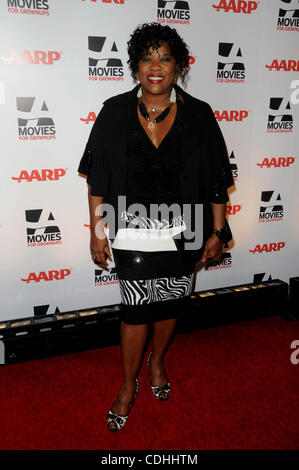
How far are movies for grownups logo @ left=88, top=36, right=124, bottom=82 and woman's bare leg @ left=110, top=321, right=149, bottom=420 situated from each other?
1.65 m

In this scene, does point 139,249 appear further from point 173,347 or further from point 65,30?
point 65,30

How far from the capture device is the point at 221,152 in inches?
73.6

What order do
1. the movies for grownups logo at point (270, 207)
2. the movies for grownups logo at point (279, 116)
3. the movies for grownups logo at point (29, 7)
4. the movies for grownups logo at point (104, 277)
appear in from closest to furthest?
the movies for grownups logo at point (29, 7), the movies for grownups logo at point (104, 277), the movies for grownups logo at point (279, 116), the movies for grownups logo at point (270, 207)

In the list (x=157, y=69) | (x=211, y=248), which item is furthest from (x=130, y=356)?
(x=157, y=69)

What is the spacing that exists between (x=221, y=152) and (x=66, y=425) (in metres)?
1.65

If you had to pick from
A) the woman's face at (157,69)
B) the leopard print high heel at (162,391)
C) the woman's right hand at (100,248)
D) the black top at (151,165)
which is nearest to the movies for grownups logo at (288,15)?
the woman's face at (157,69)

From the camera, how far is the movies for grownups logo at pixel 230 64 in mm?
2688

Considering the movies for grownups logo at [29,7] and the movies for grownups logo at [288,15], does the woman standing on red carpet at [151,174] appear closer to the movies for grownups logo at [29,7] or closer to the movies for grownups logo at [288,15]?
the movies for grownups logo at [29,7]

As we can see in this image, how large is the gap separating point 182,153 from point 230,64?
1.42 metres

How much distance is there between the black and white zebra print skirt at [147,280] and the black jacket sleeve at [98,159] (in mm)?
319

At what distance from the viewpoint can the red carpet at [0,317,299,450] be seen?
1.84 meters

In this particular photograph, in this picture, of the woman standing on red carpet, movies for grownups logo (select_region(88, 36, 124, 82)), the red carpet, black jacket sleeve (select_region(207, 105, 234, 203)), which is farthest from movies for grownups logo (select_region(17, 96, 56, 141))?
the red carpet

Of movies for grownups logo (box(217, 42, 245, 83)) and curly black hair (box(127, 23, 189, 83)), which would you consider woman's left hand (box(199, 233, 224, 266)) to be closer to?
curly black hair (box(127, 23, 189, 83))

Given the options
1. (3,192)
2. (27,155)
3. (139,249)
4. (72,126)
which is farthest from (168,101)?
(3,192)
